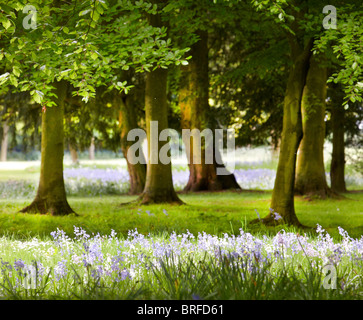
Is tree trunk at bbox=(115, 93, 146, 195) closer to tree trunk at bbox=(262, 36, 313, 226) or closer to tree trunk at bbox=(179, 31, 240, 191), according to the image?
tree trunk at bbox=(179, 31, 240, 191)

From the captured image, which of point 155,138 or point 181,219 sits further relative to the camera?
point 155,138

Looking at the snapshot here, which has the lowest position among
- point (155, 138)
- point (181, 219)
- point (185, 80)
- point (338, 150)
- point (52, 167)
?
point (181, 219)

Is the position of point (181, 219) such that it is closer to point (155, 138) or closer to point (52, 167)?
point (52, 167)

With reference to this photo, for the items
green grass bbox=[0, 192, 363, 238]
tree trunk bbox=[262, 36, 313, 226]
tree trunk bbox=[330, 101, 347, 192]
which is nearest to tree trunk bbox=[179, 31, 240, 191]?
tree trunk bbox=[330, 101, 347, 192]

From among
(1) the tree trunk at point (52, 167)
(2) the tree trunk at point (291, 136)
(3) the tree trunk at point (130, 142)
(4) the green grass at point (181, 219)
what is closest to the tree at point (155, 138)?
(4) the green grass at point (181, 219)

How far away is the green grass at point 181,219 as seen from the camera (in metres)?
10.5

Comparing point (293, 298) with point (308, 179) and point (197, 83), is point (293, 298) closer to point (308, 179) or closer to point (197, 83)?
point (308, 179)

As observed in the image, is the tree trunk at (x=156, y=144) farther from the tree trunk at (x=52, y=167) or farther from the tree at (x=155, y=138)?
the tree trunk at (x=52, y=167)

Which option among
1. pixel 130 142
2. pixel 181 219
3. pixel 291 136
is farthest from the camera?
pixel 130 142

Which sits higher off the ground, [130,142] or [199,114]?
[199,114]

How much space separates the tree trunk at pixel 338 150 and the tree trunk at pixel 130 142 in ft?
26.5

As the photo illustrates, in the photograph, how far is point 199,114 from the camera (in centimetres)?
2156

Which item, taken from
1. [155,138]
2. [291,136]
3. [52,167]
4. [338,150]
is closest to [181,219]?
[291,136]

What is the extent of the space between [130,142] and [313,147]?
7.51 m
